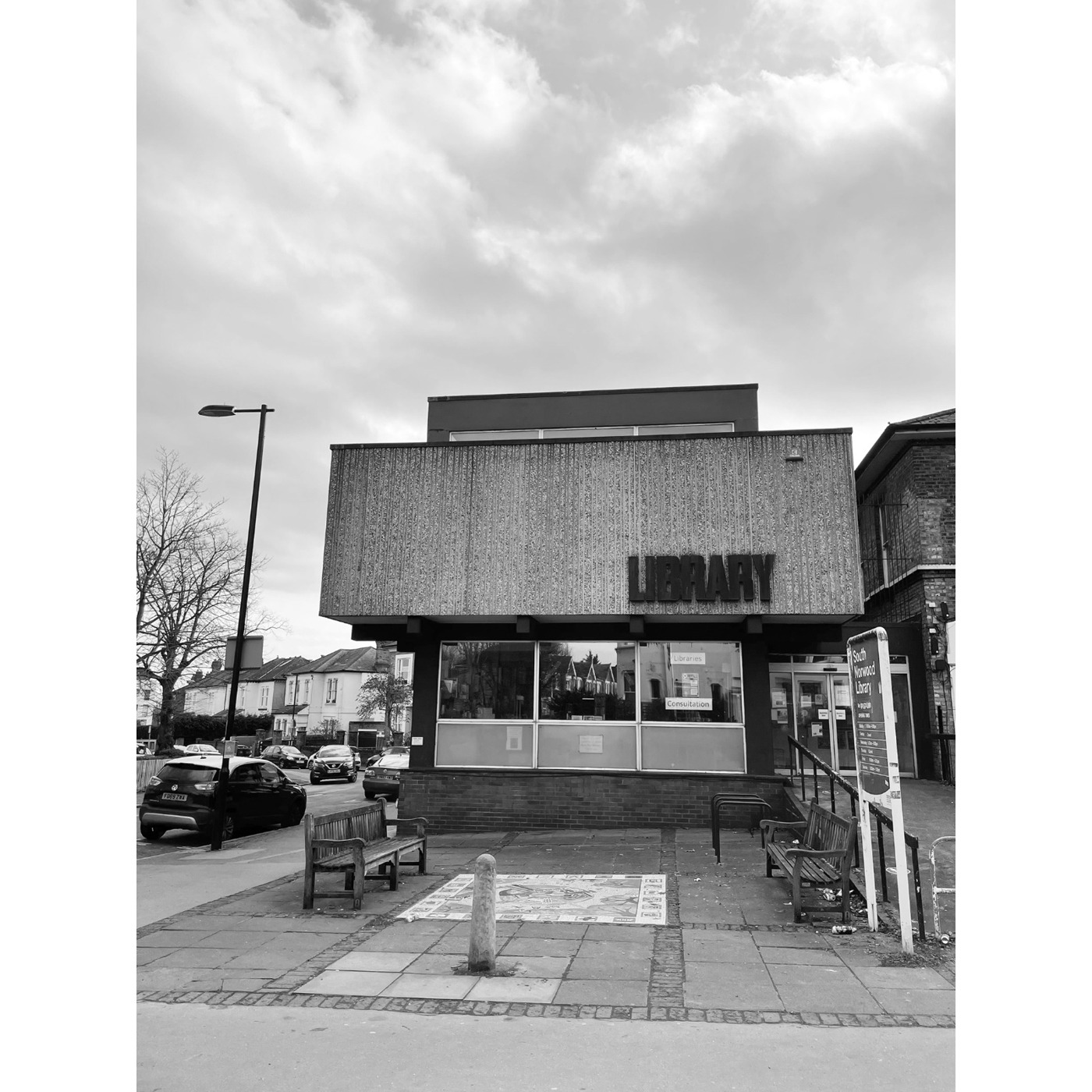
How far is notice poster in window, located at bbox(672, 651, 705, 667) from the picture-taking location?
14352 mm

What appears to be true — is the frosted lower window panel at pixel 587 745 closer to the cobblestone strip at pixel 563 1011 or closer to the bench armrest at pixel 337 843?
the bench armrest at pixel 337 843

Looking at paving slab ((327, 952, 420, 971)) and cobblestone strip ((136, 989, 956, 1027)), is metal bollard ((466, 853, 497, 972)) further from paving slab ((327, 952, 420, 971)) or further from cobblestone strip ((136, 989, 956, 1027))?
cobblestone strip ((136, 989, 956, 1027))

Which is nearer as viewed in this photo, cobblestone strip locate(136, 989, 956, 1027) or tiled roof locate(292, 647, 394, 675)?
cobblestone strip locate(136, 989, 956, 1027)

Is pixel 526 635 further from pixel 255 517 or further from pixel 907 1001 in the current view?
pixel 907 1001

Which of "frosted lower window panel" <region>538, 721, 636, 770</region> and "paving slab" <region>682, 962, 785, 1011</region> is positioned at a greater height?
"frosted lower window panel" <region>538, 721, 636, 770</region>

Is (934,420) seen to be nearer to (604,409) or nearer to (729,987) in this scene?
(604,409)

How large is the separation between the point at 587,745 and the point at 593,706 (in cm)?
64

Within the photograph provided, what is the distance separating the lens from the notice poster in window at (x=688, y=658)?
47.1 feet

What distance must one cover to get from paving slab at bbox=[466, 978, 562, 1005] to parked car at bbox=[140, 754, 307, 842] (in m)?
10.6

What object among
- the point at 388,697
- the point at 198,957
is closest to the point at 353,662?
the point at 388,697

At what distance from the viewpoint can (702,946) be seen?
22.7 feet

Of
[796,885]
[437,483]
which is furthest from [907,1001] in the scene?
[437,483]

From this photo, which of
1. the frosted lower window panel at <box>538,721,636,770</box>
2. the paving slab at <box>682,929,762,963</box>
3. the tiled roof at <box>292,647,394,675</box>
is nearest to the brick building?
the frosted lower window panel at <box>538,721,636,770</box>

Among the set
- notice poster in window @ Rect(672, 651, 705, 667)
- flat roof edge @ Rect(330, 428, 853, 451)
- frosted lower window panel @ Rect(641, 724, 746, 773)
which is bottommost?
frosted lower window panel @ Rect(641, 724, 746, 773)
